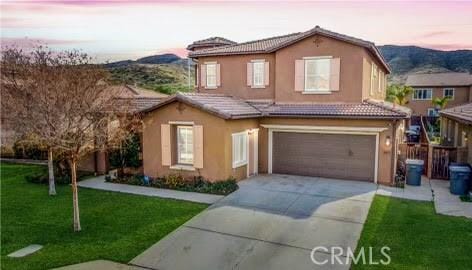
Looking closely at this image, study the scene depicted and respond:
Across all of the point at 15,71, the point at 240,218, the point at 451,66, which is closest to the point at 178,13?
the point at 15,71

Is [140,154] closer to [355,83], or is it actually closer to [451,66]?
[355,83]

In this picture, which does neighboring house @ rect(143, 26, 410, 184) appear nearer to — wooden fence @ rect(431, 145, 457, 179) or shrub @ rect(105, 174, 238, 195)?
shrub @ rect(105, 174, 238, 195)

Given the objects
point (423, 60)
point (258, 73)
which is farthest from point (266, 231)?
point (423, 60)

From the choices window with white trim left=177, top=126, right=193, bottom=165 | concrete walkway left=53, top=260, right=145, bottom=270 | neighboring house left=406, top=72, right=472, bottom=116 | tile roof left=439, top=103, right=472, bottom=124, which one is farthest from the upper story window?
concrete walkway left=53, top=260, right=145, bottom=270

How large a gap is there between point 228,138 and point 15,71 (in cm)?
876

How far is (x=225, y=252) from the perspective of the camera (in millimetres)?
8562

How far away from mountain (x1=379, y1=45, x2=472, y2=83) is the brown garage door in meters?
98.1

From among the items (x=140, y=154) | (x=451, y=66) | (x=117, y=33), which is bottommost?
(x=140, y=154)

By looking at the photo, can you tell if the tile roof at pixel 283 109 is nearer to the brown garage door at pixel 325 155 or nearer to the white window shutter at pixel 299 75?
the white window shutter at pixel 299 75

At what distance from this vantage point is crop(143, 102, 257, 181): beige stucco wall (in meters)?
14.5

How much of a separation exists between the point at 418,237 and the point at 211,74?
561 inches

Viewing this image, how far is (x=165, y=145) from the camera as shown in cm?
1563

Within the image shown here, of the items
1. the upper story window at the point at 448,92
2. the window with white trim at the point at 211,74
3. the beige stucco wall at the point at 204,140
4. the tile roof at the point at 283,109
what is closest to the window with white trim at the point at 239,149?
the beige stucco wall at the point at 204,140

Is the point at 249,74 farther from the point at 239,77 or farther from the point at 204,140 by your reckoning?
the point at 204,140
